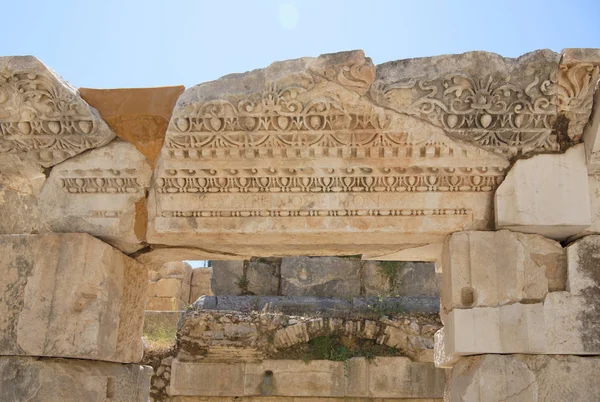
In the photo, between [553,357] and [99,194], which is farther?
[99,194]

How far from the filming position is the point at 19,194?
3.97 m

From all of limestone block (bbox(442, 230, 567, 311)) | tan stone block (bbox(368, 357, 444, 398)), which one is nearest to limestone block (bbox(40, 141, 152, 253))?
limestone block (bbox(442, 230, 567, 311))

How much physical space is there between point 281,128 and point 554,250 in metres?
1.77

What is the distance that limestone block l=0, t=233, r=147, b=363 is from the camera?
3.62 metres

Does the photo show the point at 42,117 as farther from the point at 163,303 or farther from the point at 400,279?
the point at 163,303

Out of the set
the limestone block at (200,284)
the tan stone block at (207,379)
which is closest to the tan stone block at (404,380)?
the tan stone block at (207,379)

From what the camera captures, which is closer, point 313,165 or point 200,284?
point 313,165

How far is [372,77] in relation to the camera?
3.56 meters

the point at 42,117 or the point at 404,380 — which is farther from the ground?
the point at 42,117

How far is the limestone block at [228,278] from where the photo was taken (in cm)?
988

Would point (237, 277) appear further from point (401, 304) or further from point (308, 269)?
point (401, 304)

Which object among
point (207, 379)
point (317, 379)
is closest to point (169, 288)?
point (207, 379)

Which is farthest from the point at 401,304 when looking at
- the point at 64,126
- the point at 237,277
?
the point at 64,126

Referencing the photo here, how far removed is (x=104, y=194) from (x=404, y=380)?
18.5 feet
